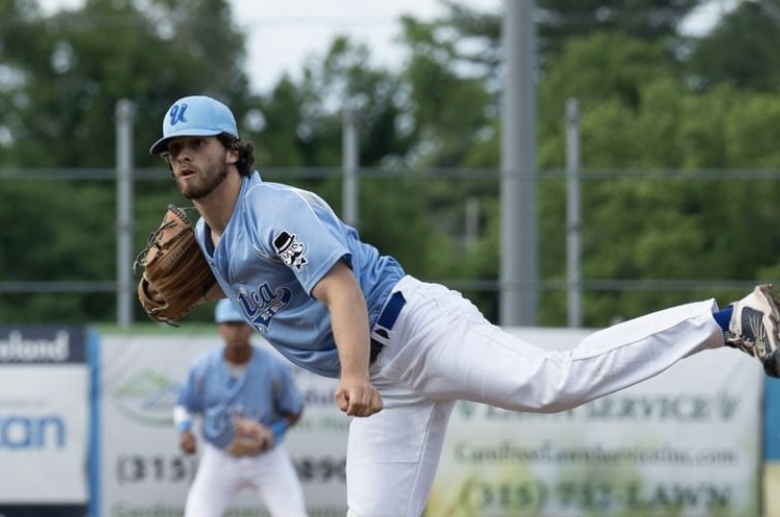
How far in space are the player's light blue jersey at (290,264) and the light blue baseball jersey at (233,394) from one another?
5.00m

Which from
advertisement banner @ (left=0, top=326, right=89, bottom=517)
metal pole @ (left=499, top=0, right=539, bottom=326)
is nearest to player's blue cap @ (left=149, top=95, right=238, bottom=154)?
advertisement banner @ (left=0, top=326, right=89, bottom=517)

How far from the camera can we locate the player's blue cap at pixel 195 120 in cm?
646

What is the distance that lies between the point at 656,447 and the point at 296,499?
286cm

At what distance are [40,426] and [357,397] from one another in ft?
24.1

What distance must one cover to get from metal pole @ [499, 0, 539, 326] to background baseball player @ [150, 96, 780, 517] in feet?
24.4

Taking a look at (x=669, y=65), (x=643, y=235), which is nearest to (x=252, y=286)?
(x=643, y=235)

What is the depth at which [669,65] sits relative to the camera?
46875mm

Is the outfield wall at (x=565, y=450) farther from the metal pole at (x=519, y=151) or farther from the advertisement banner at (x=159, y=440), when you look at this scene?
the metal pole at (x=519, y=151)

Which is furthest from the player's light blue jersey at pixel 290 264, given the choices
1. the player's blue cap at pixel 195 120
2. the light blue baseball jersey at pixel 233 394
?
the light blue baseball jersey at pixel 233 394

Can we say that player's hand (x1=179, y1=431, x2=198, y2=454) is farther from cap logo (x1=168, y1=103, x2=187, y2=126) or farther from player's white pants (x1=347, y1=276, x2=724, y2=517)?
cap logo (x1=168, y1=103, x2=187, y2=126)

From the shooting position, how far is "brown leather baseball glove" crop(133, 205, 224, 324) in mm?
7043

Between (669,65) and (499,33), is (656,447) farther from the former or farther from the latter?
(499,33)

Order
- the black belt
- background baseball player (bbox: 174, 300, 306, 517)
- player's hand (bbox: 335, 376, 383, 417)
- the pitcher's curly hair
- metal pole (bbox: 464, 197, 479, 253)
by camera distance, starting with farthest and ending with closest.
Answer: metal pole (bbox: 464, 197, 479, 253), background baseball player (bbox: 174, 300, 306, 517), the black belt, the pitcher's curly hair, player's hand (bbox: 335, 376, 383, 417)

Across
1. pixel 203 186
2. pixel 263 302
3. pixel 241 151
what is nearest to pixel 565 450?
pixel 263 302
